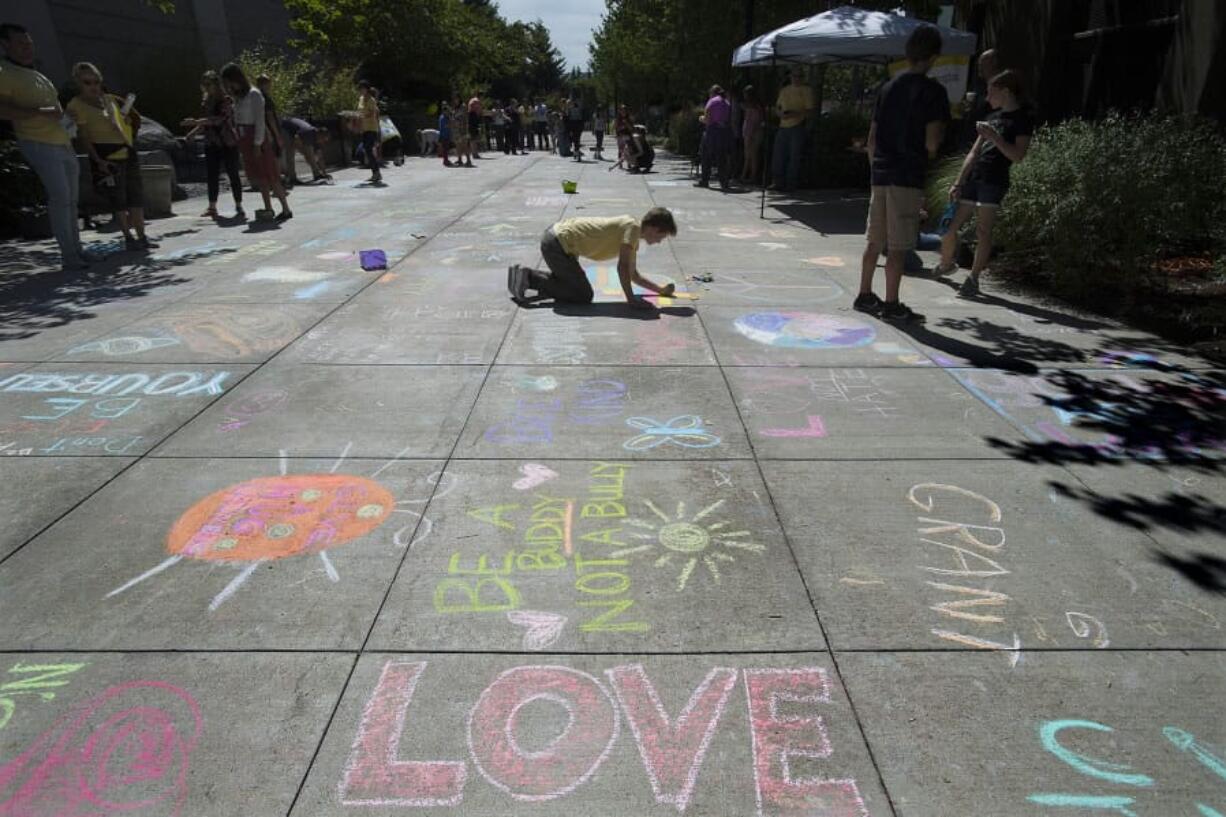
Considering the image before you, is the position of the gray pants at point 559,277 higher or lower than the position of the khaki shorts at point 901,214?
lower

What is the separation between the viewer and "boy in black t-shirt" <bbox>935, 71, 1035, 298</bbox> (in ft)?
20.1

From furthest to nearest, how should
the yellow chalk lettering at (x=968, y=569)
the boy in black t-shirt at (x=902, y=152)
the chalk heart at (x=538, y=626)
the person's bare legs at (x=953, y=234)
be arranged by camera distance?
the person's bare legs at (x=953, y=234) < the boy in black t-shirt at (x=902, y=152) < the yellow chalk lettering at (x=968, y=569) < the chalk heart at (x=538, y=626)

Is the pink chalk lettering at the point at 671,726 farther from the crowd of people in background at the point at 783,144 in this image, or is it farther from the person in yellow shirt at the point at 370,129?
the person in yellow shirt at the point at 370,129

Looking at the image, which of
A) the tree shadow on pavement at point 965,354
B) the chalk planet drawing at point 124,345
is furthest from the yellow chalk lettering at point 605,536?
the chalk planet drawing at point 124,345

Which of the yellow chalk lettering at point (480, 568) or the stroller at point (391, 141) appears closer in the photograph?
the yellow chalk lettering at point (480, 568)

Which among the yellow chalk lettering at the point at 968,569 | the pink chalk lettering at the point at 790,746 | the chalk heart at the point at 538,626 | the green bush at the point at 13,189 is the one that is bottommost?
Result: the pink chalk lettering at the point at 790,746

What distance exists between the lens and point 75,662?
7.86 feet

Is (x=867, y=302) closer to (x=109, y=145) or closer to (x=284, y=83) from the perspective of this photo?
(x=109, y=145)

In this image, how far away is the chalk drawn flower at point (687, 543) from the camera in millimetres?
2914

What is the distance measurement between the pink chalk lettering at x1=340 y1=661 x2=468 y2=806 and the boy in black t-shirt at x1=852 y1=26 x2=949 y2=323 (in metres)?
4.99

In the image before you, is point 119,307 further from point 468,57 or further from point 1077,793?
point 468,57

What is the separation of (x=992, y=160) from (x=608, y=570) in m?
5.42

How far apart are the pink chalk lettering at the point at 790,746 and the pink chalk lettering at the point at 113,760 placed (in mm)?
1523

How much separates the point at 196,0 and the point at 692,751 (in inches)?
979
